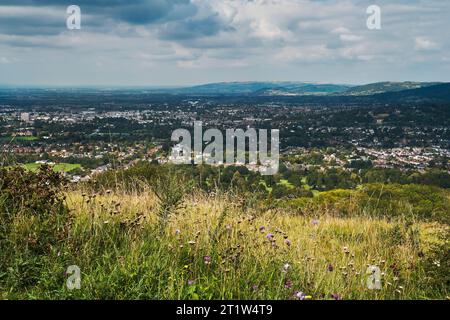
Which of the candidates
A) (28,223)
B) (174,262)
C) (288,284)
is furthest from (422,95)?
(28,223)

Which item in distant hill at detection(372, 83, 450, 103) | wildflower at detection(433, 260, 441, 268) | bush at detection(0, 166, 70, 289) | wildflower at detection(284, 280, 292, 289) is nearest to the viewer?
wildflower at detection(284, 280, 292, 289)

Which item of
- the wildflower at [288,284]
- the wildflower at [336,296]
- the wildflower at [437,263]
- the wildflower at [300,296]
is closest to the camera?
the wildflower at [300,296]

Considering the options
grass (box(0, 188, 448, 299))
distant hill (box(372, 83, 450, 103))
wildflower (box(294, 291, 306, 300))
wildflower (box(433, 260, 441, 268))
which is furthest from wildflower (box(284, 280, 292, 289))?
distant hill (box(372, 83, 450, 103))

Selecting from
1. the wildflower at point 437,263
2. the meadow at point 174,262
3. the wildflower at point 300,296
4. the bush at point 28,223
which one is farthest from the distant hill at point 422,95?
the wildflower at point 300,296

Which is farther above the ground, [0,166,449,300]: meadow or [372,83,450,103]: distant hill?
[372,83,450,103]: distant hill

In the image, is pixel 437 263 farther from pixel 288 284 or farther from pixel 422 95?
pixel 422 95

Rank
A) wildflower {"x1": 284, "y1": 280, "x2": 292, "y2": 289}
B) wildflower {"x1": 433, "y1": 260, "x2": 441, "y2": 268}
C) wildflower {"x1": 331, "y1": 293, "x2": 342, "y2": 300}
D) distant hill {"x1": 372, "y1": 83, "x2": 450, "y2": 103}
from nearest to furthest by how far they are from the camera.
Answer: wildflower {"x1": 331, "y1": 293, "x2": 342, "y2": 300}
wildflower {"x1": 284, "y1": 280, "x2": 292, "y2": 289}
wildflower {"x1": 433, "y1": 260, "x2": 441, "y2": 268}
distant hill {"x1": 372, "y1": 83, "x2": 450, "y2": 103}

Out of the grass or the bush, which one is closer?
the grass

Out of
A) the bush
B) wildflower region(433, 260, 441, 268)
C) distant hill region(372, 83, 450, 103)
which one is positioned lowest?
wildflower region(433, 260, 441, 268)

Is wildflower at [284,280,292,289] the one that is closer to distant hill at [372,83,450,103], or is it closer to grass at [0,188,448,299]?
grass at [0,188,448,299]

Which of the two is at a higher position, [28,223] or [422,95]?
[422,95]

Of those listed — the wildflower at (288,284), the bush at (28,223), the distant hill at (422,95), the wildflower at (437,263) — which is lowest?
the wildflower at (437,263)

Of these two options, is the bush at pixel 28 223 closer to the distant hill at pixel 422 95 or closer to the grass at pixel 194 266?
the grass at pixel 194 266

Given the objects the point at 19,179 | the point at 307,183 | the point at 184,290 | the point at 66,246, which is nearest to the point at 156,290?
the point at 184,290
